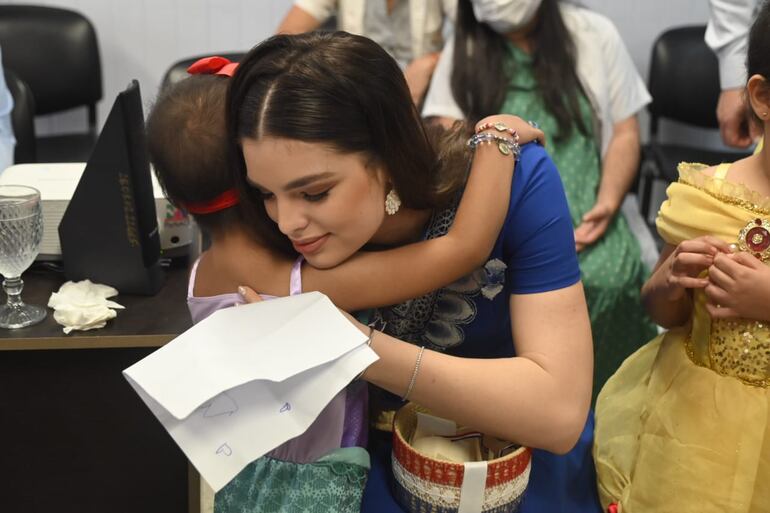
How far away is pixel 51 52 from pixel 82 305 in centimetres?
213

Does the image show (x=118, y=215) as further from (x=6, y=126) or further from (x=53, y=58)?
(x=53, y=58)

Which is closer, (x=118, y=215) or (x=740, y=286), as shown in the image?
(x=740, y=286)

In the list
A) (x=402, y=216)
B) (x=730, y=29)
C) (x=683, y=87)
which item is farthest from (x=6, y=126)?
(x=683, y=87)

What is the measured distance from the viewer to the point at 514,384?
3.86 ft

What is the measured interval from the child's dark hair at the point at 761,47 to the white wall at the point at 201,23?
88.8 inches

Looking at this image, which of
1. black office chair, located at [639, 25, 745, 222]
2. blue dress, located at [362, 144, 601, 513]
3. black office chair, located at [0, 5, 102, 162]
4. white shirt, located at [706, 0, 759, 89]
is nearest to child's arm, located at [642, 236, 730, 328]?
blue dress, located at [362, 144, 601, 513]

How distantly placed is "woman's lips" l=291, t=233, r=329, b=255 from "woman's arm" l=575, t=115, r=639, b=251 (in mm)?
1498

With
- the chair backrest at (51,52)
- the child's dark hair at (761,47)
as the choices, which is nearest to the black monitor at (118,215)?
the child's dark hair at (761,47)

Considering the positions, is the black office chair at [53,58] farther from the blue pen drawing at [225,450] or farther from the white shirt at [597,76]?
the blue pen drawing at [225,450]

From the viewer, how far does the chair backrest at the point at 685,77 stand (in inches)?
127

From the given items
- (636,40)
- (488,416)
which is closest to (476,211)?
(488,416)

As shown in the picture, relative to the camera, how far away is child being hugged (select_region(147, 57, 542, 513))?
123cm

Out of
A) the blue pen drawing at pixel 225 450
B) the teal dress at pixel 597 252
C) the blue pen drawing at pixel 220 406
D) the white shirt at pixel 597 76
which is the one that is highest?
the blue pen drawing at pixel 220 406

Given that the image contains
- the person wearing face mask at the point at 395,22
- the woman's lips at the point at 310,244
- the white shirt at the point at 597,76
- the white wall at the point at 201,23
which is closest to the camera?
the woman's lips at the point at 310,244
